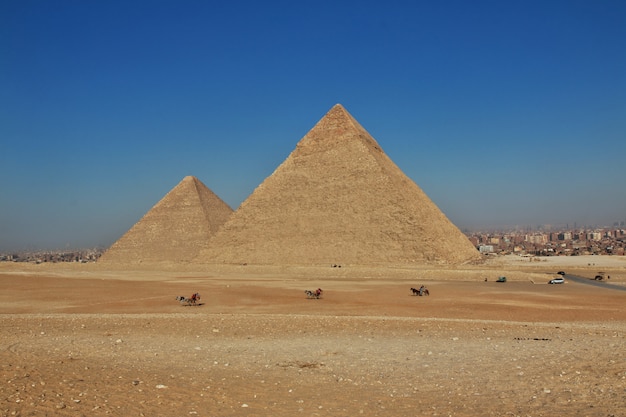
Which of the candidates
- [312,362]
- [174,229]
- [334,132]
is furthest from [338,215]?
[312,362]

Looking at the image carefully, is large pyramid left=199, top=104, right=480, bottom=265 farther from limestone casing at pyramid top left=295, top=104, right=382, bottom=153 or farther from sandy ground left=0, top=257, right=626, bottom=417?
sandy ground left=0, top=257, right=626, bottom=417

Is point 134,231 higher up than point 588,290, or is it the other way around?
point 134,231

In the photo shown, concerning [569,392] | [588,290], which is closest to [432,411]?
[569,392]

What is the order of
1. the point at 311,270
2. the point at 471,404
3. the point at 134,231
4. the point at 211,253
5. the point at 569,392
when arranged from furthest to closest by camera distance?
the point at 134,231 < the point at 211,253 < the point at 311,270 < the point at 569,392 < the point at 471,404

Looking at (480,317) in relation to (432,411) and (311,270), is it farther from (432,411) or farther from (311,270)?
(311,270)

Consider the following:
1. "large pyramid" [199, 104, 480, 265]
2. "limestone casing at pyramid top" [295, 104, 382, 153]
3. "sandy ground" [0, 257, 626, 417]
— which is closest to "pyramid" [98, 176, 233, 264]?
"large pyramid" [199, 104, 480, 265]

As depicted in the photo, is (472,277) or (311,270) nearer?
(472,277)

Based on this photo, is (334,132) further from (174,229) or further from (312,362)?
(312,362)

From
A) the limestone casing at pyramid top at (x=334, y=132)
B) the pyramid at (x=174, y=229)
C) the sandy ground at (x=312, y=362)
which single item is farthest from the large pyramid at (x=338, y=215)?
the sandy ground at (x=312, y=362)
